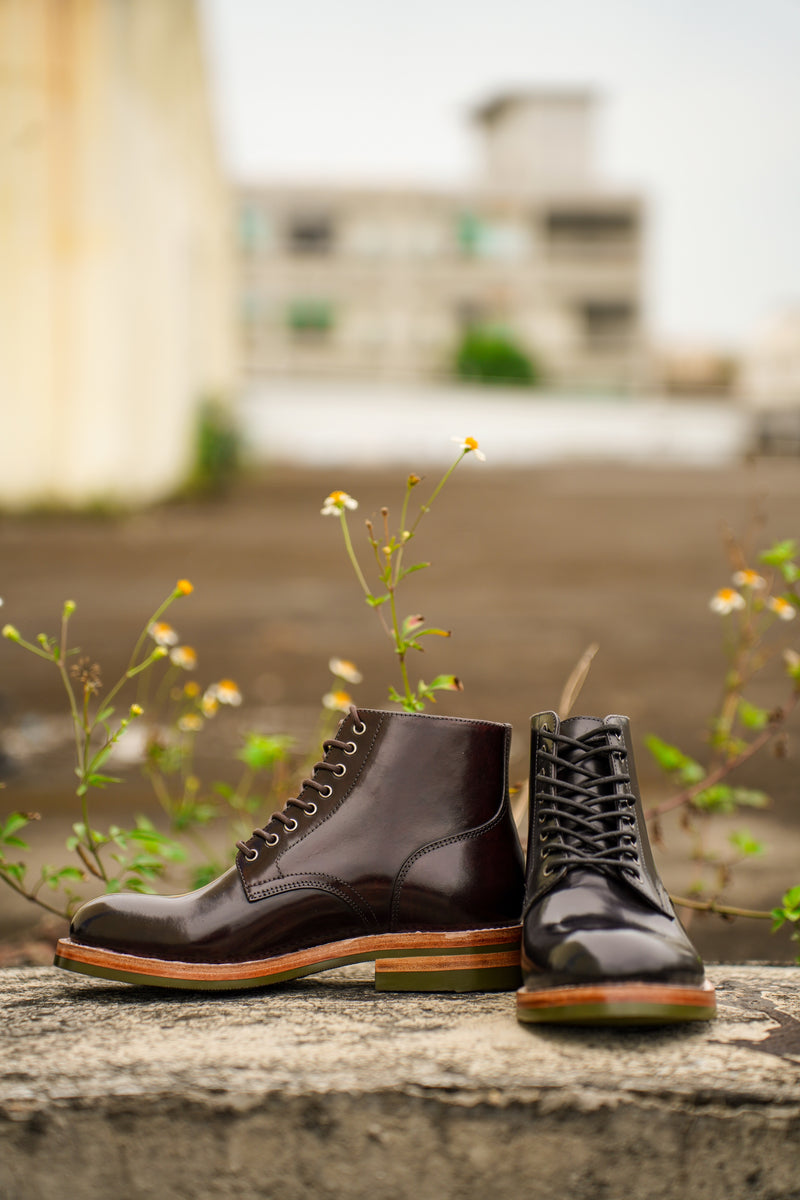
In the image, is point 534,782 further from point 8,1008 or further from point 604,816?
point 8,1008

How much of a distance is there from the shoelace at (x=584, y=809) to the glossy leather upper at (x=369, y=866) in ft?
0.25

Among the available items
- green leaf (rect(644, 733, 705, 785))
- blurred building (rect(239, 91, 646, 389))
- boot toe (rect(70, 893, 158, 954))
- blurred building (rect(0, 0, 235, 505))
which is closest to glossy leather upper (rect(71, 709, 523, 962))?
boot toe (rect(70, 893, 158, 954))

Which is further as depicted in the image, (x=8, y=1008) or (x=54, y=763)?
(x=54, y=763)

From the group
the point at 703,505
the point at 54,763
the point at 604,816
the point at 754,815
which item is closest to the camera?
the point at 604,816

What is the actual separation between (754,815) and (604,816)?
7.61 ft

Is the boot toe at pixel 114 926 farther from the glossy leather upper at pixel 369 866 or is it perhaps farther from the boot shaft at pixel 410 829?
the boot shaft at pixel 410 829

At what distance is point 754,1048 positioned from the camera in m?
1.23

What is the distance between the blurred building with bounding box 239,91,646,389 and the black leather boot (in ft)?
126

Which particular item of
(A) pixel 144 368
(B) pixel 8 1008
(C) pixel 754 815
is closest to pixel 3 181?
(A) pixel 144 368

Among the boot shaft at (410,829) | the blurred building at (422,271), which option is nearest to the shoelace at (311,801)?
the boot shaft at (410,829)

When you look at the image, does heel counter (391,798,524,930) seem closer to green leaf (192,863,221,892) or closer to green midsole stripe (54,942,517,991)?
green midsole stripe (54,942,517,991)

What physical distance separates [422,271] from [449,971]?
40.7 m

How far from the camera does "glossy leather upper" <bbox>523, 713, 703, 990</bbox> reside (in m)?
1.20

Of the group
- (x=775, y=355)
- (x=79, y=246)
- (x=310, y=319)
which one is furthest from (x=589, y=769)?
(x=775, y=355)
